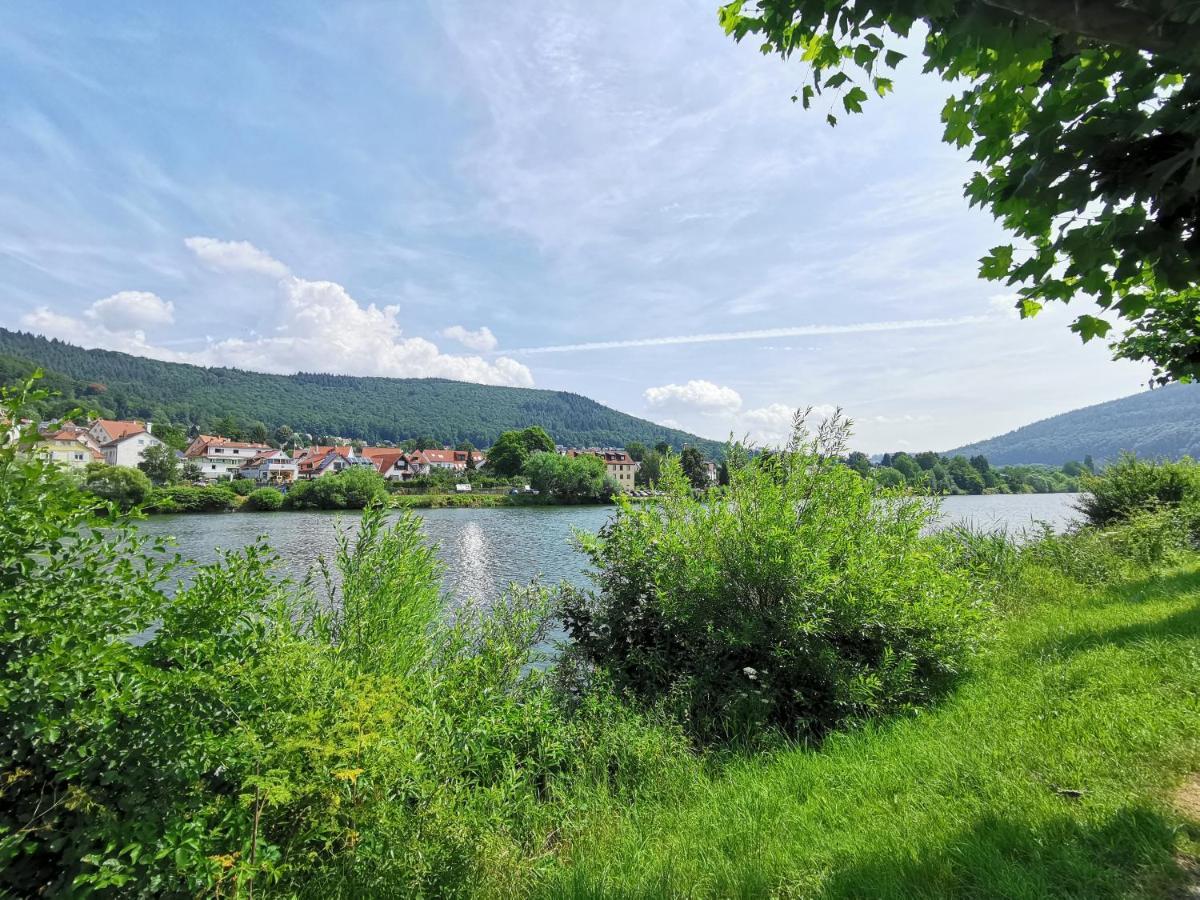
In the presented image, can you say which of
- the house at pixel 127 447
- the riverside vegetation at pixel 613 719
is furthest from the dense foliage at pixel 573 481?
the house at pixel 127 447

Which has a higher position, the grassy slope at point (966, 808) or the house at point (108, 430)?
the house at point (108, 430)

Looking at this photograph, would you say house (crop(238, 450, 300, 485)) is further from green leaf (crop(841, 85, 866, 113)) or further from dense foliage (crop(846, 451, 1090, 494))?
green leaf (crop(841, 85, 866, 113))

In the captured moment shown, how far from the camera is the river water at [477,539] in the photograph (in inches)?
688

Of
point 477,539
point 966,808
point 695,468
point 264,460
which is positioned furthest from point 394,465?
point 966,808

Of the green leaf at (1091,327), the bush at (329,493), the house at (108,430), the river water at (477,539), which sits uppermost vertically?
the house at (108,430)

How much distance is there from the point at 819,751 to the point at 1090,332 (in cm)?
391

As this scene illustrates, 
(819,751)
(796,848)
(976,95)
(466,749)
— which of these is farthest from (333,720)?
(976,95)

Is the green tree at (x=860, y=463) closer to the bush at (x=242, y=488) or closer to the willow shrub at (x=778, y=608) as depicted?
the willow shrub at (x=778, y=608)

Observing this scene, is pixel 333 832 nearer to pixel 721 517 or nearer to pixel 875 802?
pixel 875 802

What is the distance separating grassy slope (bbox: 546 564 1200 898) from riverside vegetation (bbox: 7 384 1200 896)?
2cm

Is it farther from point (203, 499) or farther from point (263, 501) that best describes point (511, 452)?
point (203, 499)

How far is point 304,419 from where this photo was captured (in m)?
199

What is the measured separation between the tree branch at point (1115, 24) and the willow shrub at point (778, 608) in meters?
4.28

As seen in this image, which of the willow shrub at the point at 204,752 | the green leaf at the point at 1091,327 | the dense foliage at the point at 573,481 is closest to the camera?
the willow shrub at the point at 204,752
